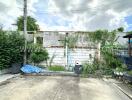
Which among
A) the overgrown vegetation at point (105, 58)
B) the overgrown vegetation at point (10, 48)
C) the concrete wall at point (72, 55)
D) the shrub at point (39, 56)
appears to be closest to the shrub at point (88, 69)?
the overgrown vegetation at point (105, 58)

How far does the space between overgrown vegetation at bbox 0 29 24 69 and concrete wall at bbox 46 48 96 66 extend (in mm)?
2825

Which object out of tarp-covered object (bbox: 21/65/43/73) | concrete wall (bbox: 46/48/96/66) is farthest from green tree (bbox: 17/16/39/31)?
tarp-covered object (bbox: 21/65/43/73)

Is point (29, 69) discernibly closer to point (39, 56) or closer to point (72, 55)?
point (39, 56)

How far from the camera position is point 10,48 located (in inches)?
717

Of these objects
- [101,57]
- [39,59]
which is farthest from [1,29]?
[101,57]

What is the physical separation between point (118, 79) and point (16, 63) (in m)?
7.90

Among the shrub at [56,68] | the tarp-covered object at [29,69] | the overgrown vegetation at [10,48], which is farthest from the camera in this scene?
the shrub at [56,68]

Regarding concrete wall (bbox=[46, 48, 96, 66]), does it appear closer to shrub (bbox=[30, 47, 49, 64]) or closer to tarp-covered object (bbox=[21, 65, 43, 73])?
shrub (bbox=[30, 47, 49, 64])

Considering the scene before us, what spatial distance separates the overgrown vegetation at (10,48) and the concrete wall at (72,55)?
2.82 m

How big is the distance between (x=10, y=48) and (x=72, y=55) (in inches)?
222

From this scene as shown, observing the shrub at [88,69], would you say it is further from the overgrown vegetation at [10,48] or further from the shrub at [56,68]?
the overgrown vegetation at [10,48]

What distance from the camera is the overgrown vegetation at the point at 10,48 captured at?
17453 millimetres

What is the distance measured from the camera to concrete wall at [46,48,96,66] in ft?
69.5

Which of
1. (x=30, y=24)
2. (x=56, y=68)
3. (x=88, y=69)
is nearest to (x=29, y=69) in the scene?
(x=56, y=68)
